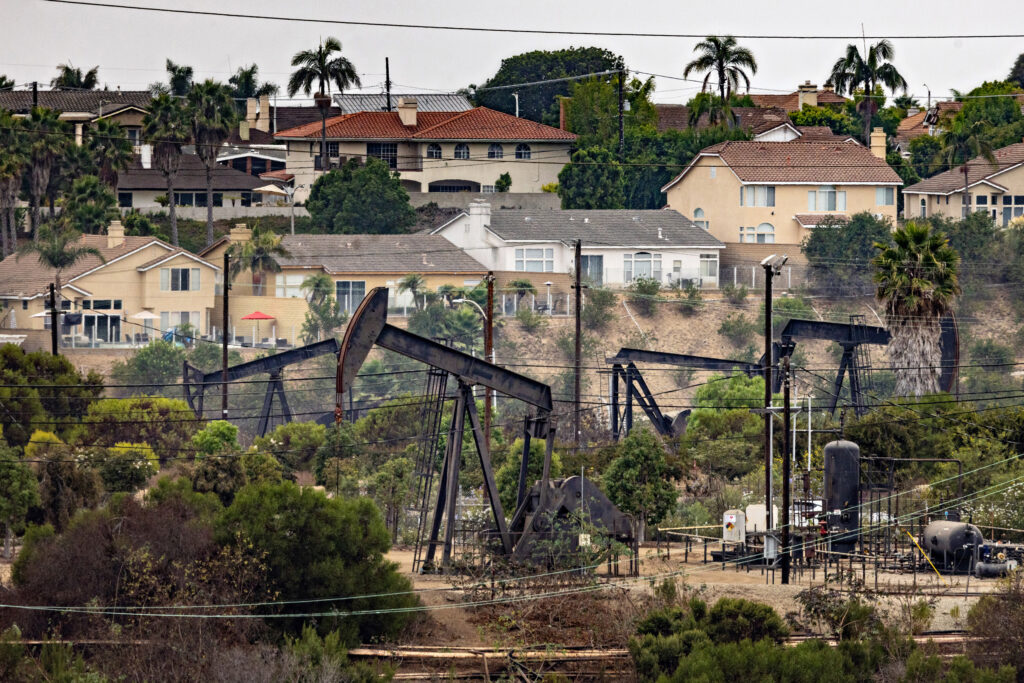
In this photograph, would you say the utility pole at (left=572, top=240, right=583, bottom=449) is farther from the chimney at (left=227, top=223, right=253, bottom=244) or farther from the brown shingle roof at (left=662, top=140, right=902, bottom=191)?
the brown shingle roof at (left=662, top=140, right=902, bottom=191)

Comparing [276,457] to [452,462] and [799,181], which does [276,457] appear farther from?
[799,181]

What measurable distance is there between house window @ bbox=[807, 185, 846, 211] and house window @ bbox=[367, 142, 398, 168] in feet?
71.6

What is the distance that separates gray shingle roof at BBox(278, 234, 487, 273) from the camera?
75438 millimetres

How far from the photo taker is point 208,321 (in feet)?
241

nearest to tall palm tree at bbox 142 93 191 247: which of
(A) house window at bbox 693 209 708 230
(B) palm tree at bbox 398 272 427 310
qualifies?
(B) palm tree at bbox 398 272 427 310

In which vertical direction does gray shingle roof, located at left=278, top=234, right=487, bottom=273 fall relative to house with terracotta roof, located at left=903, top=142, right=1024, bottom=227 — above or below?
below

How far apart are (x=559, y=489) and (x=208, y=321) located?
4031cm

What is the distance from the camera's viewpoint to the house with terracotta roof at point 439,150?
9238 cm

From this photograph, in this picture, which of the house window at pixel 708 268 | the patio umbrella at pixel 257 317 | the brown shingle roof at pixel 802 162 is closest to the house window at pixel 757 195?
the brown shingle roof at pixel 802 162

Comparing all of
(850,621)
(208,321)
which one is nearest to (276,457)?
(850,621)

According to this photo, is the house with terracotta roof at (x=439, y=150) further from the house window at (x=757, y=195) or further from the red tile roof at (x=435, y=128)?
the house window at (x=757, y=195)

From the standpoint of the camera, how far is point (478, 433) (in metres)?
34.2

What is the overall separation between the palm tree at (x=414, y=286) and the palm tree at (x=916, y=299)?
24.9 m

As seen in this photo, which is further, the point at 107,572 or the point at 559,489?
the point at 559,489
